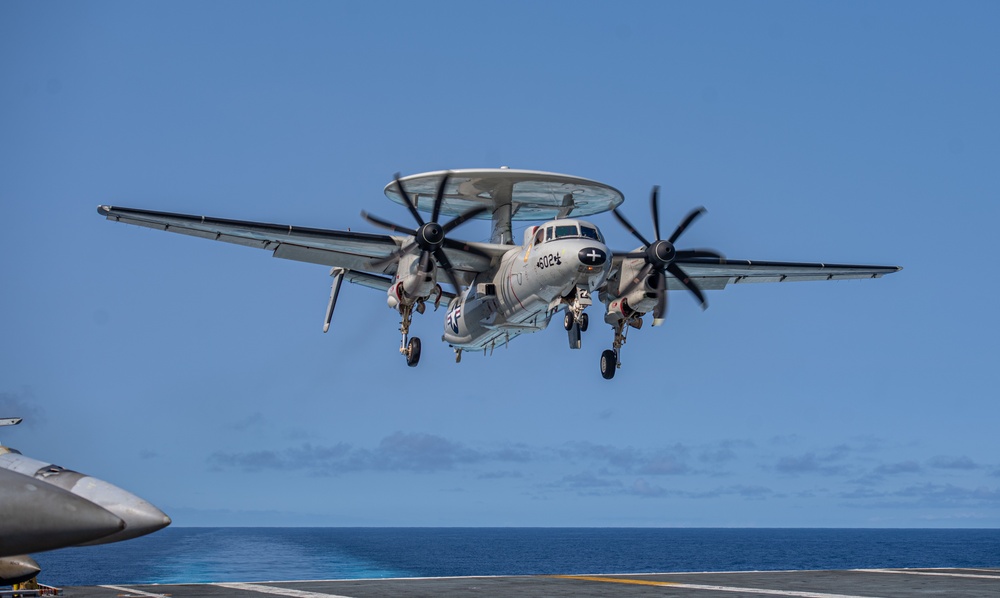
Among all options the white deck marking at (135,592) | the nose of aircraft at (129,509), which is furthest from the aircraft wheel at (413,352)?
the nose of aircraft at (129,509)

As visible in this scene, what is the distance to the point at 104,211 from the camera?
32.2 m

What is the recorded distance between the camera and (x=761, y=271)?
1551 inches

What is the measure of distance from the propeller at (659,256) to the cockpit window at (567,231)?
3787 millimetres

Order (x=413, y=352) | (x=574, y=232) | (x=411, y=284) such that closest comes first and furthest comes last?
(x=574, y=232), (x=411, y=284), (x=413, y=352)

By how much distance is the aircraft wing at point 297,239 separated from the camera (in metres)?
32.8

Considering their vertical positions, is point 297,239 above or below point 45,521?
above

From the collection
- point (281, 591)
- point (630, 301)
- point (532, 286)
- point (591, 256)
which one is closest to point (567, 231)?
point (591, 256)

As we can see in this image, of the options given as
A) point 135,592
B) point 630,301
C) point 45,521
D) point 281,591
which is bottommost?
point 135,592

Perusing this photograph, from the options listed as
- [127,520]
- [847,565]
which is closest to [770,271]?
[127,520]

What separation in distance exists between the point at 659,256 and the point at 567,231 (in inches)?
171

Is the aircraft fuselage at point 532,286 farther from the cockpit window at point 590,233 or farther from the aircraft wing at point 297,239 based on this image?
the aircraft wing at point 297,239

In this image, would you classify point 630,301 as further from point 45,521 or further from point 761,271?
point 45,521

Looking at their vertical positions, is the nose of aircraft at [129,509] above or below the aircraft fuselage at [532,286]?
below

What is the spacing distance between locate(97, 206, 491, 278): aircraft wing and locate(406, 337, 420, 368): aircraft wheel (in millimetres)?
2687
